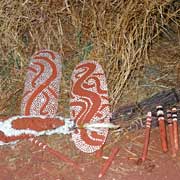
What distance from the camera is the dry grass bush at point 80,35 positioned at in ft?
7.72

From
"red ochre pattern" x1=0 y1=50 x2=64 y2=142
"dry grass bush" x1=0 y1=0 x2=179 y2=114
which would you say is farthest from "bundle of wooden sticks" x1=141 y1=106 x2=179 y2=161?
"red ochre pattern" x1=0 y1=50 x2=64 y2=142

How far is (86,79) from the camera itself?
248 centimetres

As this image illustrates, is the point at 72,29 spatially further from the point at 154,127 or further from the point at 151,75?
the point at 154,127

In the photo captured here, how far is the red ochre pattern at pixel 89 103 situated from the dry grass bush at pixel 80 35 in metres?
0.04

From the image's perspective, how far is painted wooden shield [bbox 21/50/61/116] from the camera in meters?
2.35

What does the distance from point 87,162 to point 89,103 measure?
15.1 inches

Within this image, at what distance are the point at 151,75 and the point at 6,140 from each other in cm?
85

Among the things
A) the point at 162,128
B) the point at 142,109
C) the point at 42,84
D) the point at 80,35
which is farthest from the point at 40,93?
the point at 162,128

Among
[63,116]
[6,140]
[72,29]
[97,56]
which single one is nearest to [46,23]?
[72,29]

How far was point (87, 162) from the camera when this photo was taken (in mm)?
2061

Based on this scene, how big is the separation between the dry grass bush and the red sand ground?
258 mm

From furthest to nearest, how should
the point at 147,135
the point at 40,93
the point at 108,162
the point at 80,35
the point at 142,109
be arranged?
the point at 80,35
the point at 40,93
the point at 142,109
the point at 147,135
the point at 108,162

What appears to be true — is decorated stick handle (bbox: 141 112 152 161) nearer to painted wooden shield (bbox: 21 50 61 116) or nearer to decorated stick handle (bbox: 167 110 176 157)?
decorated stick handle (bbox: 167 110 176 157)

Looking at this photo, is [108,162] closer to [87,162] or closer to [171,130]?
[87,162]
